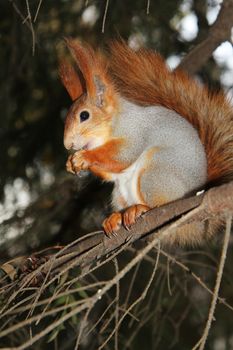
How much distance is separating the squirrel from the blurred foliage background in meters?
0.48

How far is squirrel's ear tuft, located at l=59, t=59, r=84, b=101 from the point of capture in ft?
5.35

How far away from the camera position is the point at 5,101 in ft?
6.77

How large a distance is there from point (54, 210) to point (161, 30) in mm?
809

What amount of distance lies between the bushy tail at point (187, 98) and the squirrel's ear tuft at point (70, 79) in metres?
0.13

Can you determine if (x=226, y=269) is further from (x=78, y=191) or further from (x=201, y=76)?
(x=201, y=76)

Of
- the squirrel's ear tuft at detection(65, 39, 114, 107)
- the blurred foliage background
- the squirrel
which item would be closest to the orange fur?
the squirrel

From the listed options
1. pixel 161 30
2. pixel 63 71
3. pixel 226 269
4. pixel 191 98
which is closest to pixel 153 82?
pixel 191 98

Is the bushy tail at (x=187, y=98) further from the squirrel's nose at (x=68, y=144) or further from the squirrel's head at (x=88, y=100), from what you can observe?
the squirrel's nose at (x=68, y=144)

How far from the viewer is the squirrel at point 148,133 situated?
1.45m

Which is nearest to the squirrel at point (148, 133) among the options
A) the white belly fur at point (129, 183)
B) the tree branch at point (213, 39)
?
the white belly fur at point (129, 183)

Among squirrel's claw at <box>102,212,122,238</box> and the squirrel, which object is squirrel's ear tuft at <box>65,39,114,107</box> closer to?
the squirrel

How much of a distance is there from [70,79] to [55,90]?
2.65ft

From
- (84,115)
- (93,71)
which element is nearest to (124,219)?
(84,115)

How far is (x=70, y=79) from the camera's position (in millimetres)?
1656
